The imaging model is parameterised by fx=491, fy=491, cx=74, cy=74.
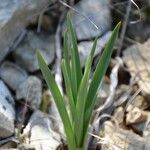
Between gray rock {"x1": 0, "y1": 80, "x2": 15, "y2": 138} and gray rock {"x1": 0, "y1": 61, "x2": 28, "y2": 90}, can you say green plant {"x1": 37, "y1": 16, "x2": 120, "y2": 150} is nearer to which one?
gray rock {"x1": 0, "y1": 80, "x2": 15, "y2": 138}

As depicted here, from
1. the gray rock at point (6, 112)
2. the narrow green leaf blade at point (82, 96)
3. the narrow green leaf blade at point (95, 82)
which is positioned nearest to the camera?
the narrow green leaf blade at point (82, 96)

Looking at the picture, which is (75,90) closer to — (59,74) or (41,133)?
(41,133)

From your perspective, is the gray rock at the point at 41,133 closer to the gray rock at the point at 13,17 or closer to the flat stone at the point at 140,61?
the gray rock at the point at 13,17

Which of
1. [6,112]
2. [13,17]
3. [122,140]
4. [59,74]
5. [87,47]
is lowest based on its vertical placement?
[122,140]

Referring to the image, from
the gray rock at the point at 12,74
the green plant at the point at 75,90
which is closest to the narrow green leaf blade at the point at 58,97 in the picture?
the green plant at the point at 75,90

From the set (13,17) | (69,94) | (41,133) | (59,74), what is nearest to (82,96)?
(69,94)
